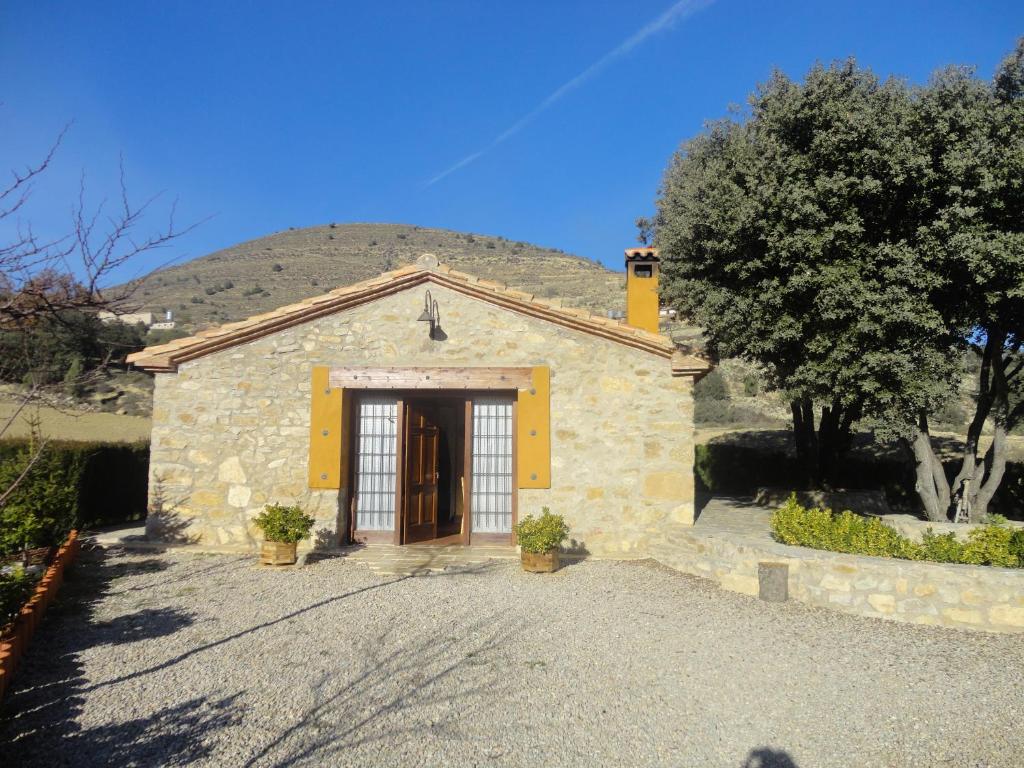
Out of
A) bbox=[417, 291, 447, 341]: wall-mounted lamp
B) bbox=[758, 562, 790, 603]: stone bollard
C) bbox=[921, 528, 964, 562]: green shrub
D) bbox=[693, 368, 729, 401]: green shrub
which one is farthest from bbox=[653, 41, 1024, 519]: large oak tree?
bbox=[693, 368, 729, 401]: green shrub

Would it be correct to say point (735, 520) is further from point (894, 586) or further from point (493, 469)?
point (894, 586)

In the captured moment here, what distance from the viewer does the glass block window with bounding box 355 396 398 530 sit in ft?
35.6

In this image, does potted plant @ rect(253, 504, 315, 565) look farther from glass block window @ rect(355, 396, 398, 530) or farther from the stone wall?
glass block window @ rect(355, 396, 398, 530)

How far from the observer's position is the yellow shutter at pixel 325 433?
1027cm

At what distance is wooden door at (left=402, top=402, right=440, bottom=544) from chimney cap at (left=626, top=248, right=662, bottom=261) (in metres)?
4.27

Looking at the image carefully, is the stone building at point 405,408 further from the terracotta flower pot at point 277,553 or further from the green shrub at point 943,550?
the green shrub at point 943,550

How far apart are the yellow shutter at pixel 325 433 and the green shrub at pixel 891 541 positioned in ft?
20.2

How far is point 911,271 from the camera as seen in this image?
8.57 meters

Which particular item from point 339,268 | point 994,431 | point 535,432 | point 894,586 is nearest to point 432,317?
point 535,432

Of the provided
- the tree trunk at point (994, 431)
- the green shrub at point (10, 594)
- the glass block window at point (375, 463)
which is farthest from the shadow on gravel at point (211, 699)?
the tree trunk at point (994, 431)

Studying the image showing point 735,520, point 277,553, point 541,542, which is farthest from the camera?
point 735,520

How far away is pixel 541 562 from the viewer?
29.9ft

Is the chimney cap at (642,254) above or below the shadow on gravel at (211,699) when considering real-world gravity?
above

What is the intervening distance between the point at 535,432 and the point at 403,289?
296 cm
